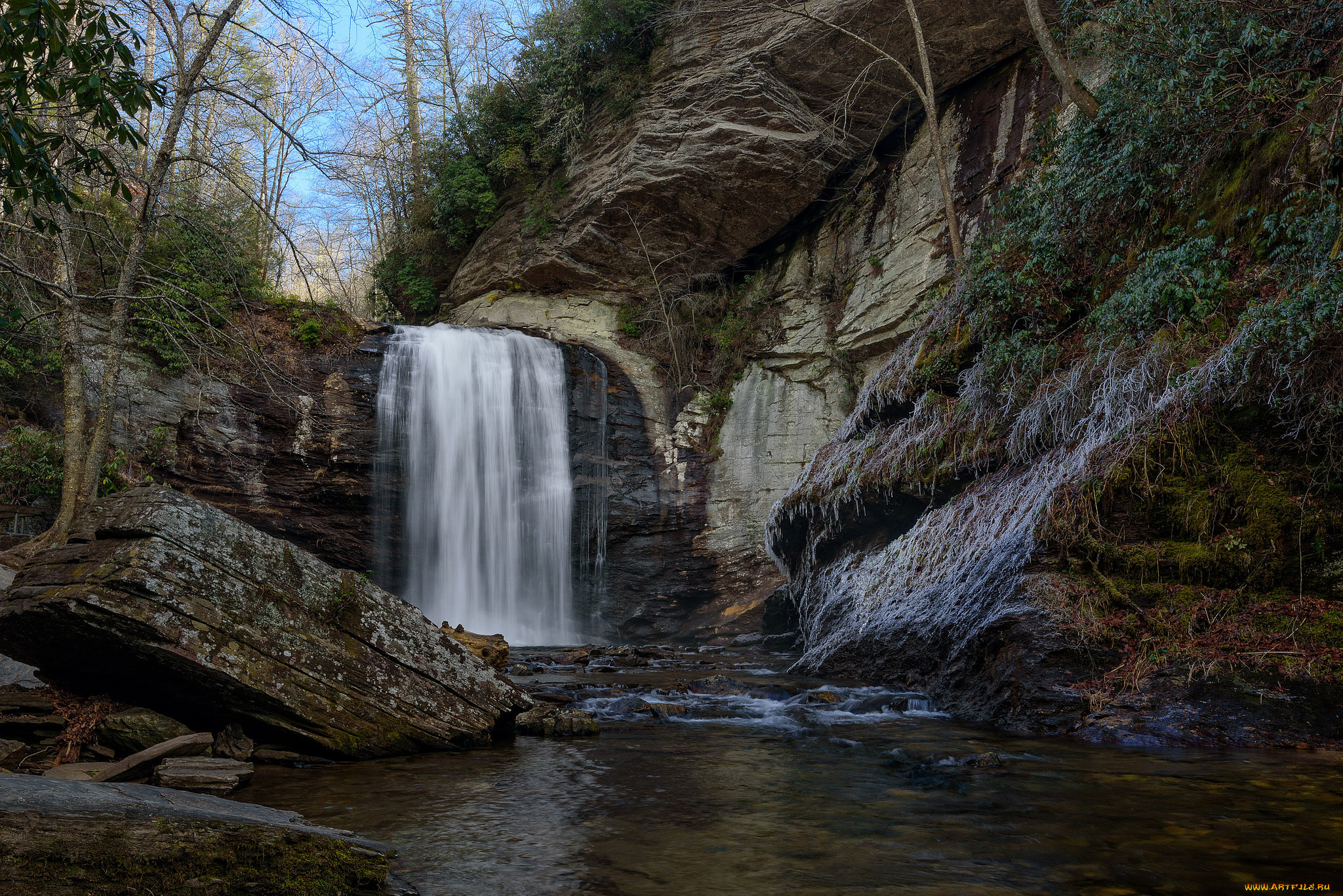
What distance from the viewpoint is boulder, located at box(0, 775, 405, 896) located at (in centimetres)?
189

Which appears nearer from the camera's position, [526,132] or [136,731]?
[136,731]

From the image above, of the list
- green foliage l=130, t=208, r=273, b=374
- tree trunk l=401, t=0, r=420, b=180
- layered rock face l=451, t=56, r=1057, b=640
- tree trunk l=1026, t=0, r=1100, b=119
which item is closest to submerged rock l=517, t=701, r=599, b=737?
layered rock face l=451, t=56, r=1057, b=640

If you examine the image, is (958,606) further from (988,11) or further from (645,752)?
(988,11)

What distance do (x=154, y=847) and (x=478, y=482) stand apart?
499 inches

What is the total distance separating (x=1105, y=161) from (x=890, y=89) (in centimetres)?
671

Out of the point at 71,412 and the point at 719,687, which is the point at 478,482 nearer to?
the point at 71,412

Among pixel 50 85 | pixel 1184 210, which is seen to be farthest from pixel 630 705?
pixel 1184 210

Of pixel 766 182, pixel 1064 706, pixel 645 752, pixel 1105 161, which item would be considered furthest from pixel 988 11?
pixel 645 752

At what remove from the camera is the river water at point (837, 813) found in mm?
2520

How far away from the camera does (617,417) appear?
52.9ft

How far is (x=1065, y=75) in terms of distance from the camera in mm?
8648

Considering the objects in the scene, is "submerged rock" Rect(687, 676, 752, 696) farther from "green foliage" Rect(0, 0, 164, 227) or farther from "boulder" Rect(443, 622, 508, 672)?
"green foliage" Rect(0, 0, 164, 227)

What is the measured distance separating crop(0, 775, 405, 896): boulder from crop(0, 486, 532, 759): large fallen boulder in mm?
1508

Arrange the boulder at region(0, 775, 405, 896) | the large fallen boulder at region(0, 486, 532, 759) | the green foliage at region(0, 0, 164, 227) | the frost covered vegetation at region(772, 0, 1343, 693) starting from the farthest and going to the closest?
the frost covered vegetation at region(772, 0, 1343, 693) < the large fallen boulder at region(0, 486, 532, 759) < the green foliage at region(0, 0, 164, 227) < the boulder at region(0, 775, 405, 896)
